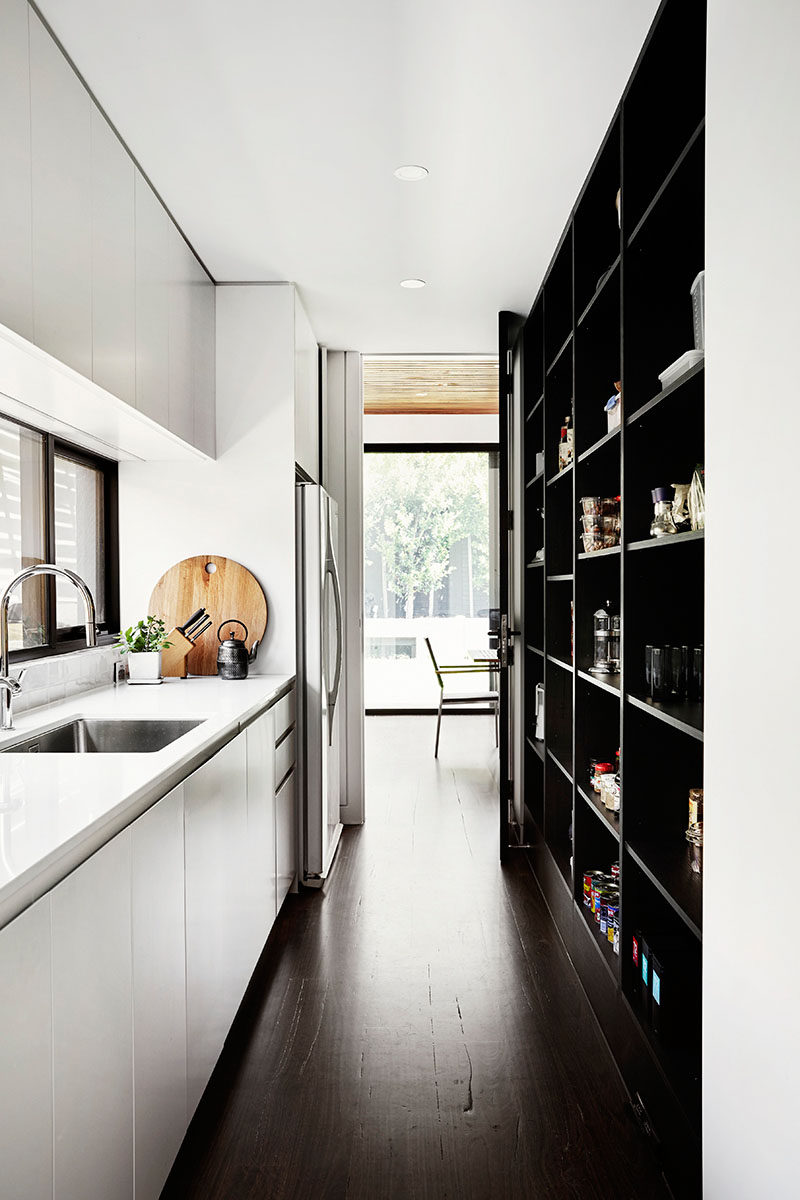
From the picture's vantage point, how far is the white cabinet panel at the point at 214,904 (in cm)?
196

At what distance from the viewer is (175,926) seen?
182 cm

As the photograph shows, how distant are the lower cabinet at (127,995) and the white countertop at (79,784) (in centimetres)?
3

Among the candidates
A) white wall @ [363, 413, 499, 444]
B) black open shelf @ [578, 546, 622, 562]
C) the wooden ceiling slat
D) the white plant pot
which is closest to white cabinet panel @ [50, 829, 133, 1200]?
black open shelf @ [578, 546, 622, 562]

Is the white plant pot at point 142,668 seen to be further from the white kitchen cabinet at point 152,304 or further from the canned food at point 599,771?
the canned food at point 599,771

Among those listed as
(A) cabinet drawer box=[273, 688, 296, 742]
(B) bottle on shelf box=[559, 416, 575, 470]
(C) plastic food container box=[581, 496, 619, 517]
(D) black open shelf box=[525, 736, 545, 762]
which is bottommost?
(D) black open shelf box=[525, 736, 545, 762]

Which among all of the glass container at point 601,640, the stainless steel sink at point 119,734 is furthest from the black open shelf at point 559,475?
the stainless steel sink at point 119,734

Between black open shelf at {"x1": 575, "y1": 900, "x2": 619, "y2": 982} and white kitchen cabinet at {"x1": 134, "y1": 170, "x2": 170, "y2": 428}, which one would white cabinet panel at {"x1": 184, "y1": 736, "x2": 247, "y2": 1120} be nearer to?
black open shelf at {"x1": 575, "y1": 900, "x2": 619, "y2": 982}

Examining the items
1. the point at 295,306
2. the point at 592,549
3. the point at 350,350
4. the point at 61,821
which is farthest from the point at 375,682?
the point at 61,821

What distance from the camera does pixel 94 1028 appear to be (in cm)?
135

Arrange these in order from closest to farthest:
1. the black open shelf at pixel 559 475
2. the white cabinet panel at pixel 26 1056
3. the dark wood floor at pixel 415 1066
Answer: the white cabinet panel at pixel 26 1056 < the dark wood floor at pixel 415 1066 < the black open shelf at pixel 559 475

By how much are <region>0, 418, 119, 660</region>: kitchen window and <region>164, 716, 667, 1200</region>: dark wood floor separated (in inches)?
53.2

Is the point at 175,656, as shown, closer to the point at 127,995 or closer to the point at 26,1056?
the point at 127,995

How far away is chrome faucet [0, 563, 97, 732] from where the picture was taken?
1994mm

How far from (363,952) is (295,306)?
2579 mm
